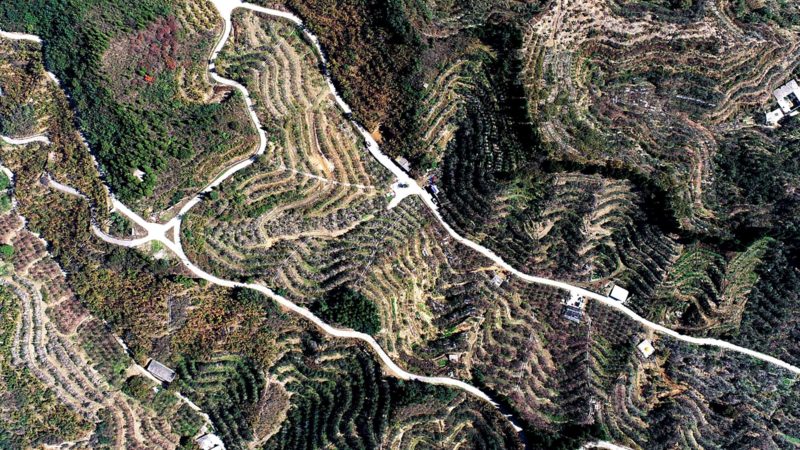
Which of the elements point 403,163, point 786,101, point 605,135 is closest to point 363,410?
point 403,163

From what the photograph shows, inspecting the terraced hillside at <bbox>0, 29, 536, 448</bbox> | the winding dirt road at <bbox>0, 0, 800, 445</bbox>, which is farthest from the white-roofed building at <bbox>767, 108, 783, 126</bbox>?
the terraced hillside at <bbox>0, 29, 536, 448</bbox>

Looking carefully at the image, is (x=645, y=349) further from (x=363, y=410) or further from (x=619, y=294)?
(x=363, y=410)

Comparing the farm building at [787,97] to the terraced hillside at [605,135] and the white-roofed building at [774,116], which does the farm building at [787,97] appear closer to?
the white-roofed building at [774,116]

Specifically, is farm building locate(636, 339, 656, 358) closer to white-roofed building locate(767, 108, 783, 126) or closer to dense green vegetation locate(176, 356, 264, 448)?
white-roofed building locate(767, 108, 783, 126)

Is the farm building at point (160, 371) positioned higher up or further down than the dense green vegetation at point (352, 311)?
further down

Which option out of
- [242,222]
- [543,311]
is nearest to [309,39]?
[242,222]

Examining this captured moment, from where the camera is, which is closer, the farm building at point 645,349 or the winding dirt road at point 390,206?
the winding dirt road at point 390,206

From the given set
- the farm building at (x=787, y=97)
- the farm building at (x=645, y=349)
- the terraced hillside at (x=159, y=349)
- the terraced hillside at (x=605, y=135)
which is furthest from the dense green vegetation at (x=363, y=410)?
the farm building at (x=787, y=97)
